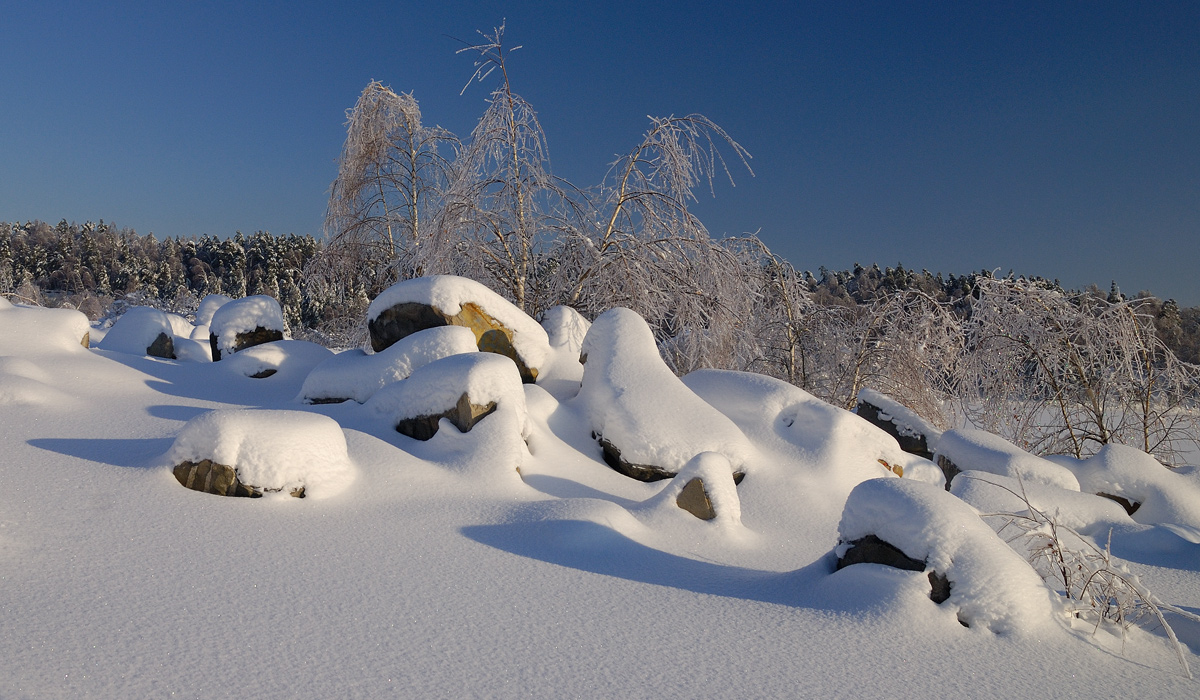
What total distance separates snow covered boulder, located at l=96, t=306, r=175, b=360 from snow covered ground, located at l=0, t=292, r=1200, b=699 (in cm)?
390

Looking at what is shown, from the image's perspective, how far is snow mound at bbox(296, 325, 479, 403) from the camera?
6148 millimetres

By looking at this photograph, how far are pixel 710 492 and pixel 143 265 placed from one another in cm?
6673

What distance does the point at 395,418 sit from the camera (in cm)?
534

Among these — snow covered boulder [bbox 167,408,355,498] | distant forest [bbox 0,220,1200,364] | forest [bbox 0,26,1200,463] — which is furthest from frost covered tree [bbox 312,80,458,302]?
distant forest [bbox 0,220,1200,364]

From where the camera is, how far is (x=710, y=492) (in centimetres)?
454

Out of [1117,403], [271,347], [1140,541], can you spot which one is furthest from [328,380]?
[1117,403]

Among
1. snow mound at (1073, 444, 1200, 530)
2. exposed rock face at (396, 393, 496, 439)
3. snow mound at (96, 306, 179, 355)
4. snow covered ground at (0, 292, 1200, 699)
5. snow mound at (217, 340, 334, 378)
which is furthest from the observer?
snow mound at (96, 306, 179, 355)

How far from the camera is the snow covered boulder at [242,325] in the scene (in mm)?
8617

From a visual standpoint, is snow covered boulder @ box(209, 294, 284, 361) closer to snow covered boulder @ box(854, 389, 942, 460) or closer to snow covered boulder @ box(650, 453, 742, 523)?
snow covered boulder @ box(650, 453, 742, 523)

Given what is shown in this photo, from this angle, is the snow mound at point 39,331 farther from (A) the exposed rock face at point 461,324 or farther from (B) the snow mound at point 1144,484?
(B) the snow mound at point 1144,484

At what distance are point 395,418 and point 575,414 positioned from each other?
5.21 feet

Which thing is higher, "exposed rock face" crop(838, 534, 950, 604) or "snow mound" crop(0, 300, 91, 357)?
"snow mound" crop(0, 300, 91, 357)

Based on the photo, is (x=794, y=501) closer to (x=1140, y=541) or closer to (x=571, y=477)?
(x=571, y=477)

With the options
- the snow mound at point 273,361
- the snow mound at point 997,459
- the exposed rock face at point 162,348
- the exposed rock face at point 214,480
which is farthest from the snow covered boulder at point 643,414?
the exposed rock face at point 162,348
